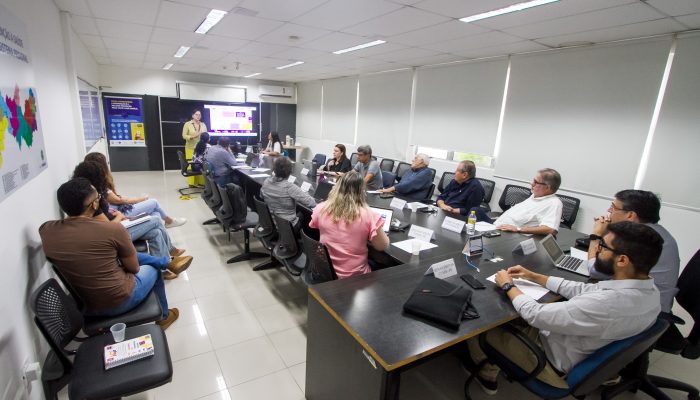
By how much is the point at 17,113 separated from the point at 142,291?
3.95ft

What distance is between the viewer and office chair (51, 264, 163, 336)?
1802mm

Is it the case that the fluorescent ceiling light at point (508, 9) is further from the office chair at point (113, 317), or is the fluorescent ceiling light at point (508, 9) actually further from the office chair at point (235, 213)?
the office chair at point (113, 317)

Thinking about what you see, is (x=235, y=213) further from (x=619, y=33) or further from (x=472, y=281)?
(x=619, y=33)

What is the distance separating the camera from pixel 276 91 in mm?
10211

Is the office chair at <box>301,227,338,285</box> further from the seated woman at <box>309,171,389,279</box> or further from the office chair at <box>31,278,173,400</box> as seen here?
the office chair at <box>31,278,173,400</box>

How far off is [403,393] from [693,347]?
1.82m

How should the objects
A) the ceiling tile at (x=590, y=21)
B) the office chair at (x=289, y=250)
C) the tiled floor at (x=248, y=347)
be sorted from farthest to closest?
the ceiling tile at (x=590, y=21) < the office chair at (x=289, y=250) < the tiled floor at (x=248, y=347)

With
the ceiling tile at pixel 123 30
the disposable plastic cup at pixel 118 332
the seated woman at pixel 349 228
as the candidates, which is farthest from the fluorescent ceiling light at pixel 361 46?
the disposable plastic cup at pixel 118 332

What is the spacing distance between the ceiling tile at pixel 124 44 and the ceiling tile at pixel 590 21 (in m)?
5.39

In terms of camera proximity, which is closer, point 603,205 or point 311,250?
point 311,250

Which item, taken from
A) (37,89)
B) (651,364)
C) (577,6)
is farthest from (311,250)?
(577,6)

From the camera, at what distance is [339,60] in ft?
19.5

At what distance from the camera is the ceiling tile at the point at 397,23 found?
3146mm

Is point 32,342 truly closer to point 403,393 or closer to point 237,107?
point 403,393
